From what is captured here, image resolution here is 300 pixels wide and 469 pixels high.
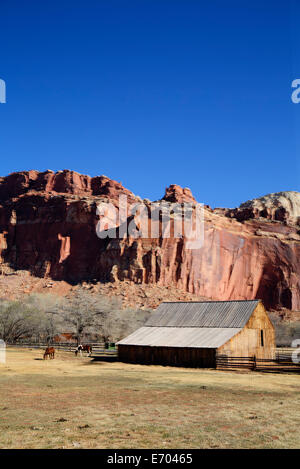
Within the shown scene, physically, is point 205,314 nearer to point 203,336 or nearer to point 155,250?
point 203,336

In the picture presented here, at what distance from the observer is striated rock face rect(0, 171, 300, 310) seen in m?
100

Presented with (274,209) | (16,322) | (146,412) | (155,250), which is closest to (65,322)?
(16,322)

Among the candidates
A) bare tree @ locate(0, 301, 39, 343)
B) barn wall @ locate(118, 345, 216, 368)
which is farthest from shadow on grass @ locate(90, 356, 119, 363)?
bare tree @ locate(0, 301, 39, 343)

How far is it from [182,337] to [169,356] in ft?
7.36

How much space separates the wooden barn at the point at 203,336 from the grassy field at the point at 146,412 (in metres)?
8.37

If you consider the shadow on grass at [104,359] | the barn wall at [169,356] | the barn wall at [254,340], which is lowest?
the shadow on grass at [104,359]

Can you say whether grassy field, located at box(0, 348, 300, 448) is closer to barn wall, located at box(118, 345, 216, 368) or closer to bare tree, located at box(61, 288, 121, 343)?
barn wall, located at box(118, 345, 216, 368)

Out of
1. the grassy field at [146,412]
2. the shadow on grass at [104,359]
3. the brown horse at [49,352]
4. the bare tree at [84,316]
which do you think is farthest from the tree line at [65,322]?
the grassy field at [146,412]

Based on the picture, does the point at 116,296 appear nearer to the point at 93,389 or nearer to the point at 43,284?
the point at 43,284

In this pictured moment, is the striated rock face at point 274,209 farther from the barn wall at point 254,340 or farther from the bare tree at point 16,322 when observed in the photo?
the barn wall at point 254,340

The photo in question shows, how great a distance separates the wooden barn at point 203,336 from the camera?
1385 inches

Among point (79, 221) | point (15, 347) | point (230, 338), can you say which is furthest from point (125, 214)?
point (230, 338)

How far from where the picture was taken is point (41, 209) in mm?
119375
